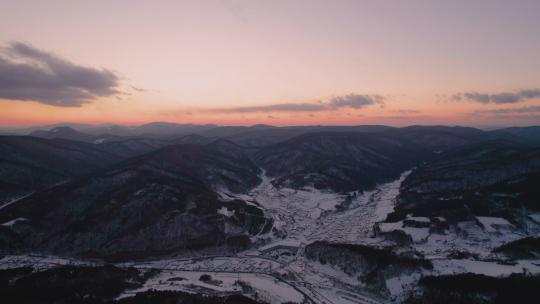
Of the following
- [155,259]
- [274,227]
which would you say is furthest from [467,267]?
[155,259]

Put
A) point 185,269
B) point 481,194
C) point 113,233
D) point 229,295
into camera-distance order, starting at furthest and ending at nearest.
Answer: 1. point 481,194
2. point 113,233
3. point 185,269
4. point 229,295

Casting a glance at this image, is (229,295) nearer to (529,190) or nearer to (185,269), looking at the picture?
(185,269)

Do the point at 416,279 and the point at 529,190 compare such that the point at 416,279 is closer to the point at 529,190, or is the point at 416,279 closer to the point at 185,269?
the point at 185,269

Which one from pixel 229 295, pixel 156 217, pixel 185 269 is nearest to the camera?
pixel 229 295

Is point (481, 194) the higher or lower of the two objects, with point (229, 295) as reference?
higher

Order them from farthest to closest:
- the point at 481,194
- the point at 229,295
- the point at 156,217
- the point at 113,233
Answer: the point at 481,194 < the point at 156,217 < the point at 113,233 < the point at 229,295

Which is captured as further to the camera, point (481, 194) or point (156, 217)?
point (481, 194)

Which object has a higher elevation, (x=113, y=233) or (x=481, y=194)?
(x=481, y=194)

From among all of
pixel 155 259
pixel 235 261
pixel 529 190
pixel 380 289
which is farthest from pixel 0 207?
pixel 529 190

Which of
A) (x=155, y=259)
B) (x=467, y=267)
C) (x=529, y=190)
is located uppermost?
(x=529, y=190)
